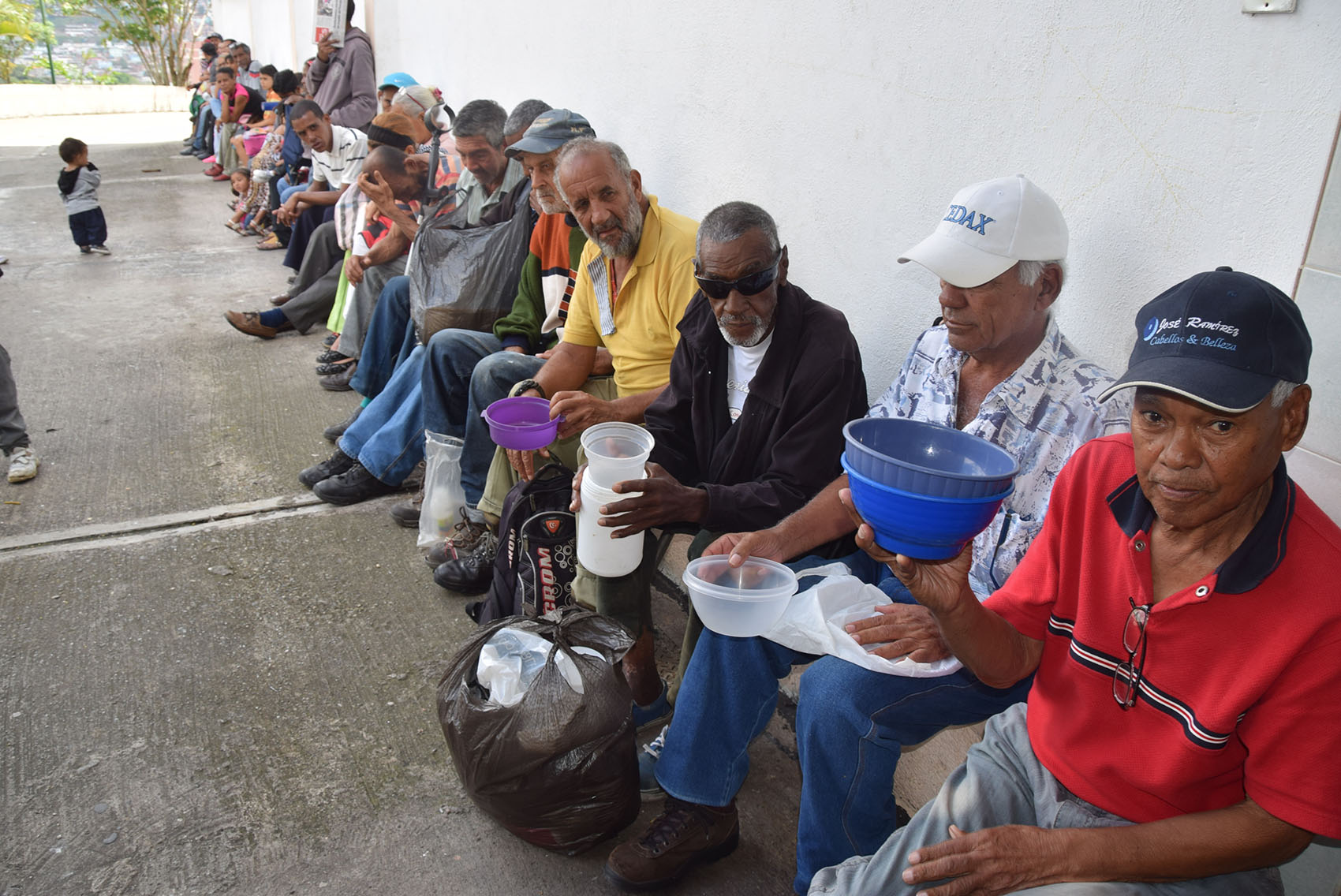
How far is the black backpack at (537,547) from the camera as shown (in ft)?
9.09

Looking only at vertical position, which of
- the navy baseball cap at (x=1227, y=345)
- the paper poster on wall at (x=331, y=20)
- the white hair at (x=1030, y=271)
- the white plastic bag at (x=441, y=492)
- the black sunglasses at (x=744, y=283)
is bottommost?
the white plastic bag at (x=441, y=492)

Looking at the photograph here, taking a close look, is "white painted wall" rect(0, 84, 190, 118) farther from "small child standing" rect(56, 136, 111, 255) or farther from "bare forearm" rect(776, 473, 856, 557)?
"bare forearm" rect(776, 473, 856, 557)

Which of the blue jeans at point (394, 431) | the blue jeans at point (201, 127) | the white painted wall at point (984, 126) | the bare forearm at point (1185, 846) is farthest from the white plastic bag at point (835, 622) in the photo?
the blue jeans at point (201, 127)

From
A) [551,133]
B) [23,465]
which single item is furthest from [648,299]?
[23,465]

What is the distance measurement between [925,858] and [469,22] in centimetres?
616

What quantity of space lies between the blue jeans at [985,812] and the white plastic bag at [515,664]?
0.79 metres

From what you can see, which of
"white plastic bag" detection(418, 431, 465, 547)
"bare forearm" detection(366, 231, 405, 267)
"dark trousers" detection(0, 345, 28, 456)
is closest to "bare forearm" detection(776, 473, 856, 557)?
"white plastic bag" detection(418, 431, 465, 547)

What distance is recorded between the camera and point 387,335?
4.57 m

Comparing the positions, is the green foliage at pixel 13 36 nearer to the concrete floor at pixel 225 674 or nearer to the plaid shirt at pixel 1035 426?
the concrete floor at pixel 225 674

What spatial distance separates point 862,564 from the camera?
92.7 inches

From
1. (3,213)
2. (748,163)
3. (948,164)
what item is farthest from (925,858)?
(3,213)

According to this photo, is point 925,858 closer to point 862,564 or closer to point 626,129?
point 862,564

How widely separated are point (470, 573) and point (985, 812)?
6.94ft

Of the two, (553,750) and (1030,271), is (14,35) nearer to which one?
(553,750)
